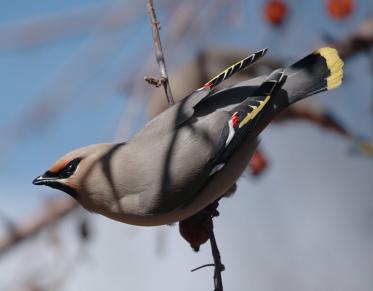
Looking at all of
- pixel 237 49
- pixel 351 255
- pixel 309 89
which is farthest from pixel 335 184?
pixel 309 89

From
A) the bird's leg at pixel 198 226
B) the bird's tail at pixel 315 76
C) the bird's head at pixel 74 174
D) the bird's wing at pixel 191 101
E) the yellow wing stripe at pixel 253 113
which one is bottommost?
the bird's leg at pixel 198 226

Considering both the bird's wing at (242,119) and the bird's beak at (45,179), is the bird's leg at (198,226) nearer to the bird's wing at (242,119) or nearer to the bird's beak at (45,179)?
the bird's wing at (242,119)

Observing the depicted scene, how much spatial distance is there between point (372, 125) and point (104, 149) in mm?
2527

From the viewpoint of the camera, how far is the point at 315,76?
2.05 m

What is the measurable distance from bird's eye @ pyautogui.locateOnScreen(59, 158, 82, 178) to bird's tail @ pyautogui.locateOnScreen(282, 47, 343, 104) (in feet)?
1.79

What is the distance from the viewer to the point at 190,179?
6.08ft

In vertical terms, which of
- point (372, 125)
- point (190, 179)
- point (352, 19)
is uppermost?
point (190, 179)

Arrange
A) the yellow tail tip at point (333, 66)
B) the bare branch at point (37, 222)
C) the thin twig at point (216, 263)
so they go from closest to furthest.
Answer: the thin twig at point (216, 263), the yellow tail tip at point (333, 66), the bare branch at point (37, 222)

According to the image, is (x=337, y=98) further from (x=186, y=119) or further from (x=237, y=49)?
(x=186, y=119)

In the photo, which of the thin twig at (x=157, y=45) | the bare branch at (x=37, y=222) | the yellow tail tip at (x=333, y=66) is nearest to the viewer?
the thin twig at (x=157, y=45)

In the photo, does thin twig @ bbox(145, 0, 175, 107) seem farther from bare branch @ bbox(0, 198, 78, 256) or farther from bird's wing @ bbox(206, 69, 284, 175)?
bare branch @ bbox(0, 198, 78, 256)

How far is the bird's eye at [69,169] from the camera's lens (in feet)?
6.14

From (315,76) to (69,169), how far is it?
65cm

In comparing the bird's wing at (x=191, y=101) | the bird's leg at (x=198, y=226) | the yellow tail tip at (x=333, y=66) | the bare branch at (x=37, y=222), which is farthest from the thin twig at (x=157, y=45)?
the bare branch at (x=37, y=222)
